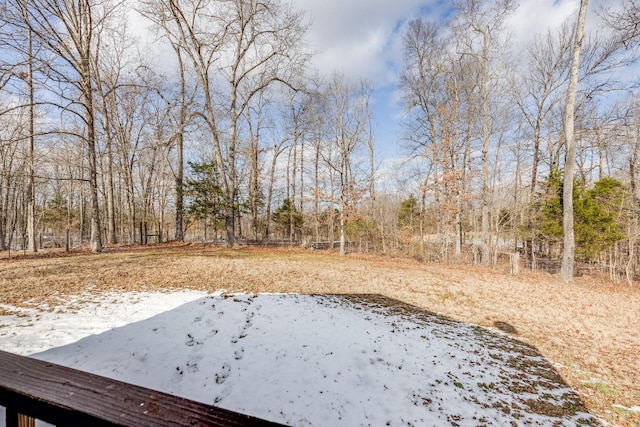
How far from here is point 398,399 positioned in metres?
3.46

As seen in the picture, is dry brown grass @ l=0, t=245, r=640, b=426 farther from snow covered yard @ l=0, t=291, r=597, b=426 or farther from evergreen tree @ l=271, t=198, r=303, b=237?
evergreen tree @ l=271, t=198, r=303, b=237

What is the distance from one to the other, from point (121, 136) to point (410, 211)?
73.6 ft

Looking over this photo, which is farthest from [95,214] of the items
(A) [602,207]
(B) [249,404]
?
(A) [602,207]

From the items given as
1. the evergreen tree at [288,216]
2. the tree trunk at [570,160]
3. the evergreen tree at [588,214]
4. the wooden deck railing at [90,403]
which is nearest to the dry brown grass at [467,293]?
the tree trunk at [570,160]

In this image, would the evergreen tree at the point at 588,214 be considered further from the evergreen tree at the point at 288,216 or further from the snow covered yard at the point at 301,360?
the evergreen tree at the point at 288,216

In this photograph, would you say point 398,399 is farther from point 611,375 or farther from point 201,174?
point 201,174

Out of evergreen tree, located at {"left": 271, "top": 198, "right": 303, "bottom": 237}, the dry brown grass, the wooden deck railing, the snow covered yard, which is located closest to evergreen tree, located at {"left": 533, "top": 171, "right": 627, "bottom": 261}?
the dry brown grass

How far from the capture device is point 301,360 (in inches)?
158

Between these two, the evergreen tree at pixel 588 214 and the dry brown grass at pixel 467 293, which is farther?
the evergreen tree at pixel 588 214

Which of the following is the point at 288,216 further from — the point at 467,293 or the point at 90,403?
the point at 90,403

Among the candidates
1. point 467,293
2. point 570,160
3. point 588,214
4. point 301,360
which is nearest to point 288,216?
point 467,293

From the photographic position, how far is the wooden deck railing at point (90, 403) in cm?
68

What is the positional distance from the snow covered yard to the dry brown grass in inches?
22.1

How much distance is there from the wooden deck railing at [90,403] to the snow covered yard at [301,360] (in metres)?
2.86
